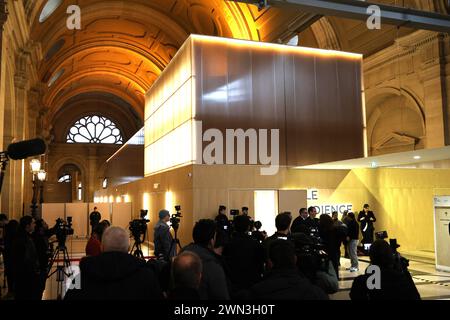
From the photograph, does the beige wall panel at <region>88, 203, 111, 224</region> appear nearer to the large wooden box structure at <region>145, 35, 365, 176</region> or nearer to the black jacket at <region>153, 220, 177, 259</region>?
the large wooden box structure at <region>145, 35, 365, 176</region>

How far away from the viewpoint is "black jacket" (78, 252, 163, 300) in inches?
105

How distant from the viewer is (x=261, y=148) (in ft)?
50.6

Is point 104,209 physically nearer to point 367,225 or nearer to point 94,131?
point 367,225

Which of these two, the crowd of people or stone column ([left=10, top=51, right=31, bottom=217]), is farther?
stone column ([left=10, top=51, right=31, bottom=217])

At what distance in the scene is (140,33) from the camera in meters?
28.7

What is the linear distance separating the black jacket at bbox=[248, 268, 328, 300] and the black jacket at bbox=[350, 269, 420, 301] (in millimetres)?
603

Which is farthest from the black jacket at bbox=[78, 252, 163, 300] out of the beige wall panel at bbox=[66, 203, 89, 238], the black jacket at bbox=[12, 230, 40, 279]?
the beige wall panel at bbox=[66, 203, 89, 238]

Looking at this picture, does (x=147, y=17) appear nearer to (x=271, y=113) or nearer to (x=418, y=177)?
(x=271, y=113)

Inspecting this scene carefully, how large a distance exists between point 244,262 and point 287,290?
216cm

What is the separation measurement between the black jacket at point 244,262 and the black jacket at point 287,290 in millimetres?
2047

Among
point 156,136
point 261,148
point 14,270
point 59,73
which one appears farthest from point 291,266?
point 59,73

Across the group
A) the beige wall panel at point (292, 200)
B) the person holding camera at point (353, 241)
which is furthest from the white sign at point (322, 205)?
the person holding camera at point (353, 241)

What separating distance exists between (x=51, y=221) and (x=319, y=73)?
13563 mm

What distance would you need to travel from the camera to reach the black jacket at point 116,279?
2.67m
